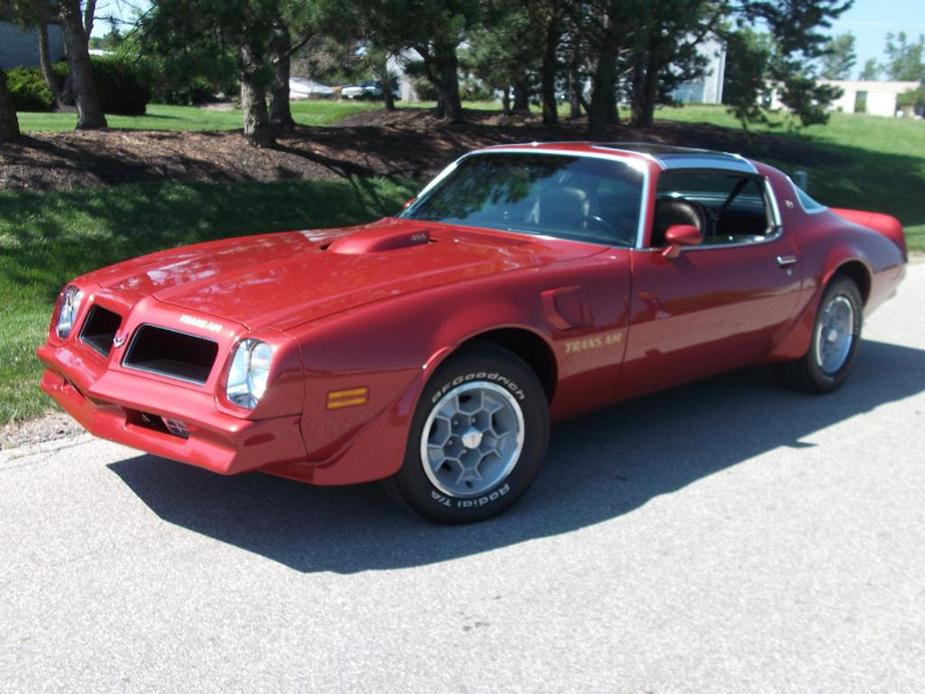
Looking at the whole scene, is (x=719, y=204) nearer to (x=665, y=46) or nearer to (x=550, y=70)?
(x=550, y=70)

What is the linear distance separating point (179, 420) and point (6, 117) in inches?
319

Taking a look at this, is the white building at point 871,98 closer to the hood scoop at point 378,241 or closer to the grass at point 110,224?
the grass at point 110,224

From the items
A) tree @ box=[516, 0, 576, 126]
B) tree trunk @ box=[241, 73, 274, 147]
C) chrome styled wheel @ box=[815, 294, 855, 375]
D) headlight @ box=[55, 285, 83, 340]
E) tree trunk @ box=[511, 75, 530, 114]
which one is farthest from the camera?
tree trunk @ box=[511, 75, 530, 114]

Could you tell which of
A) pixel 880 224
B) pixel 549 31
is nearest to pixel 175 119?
pixel 549 31

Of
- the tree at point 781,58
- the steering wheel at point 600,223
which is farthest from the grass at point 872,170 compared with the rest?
the steering wheel at point 600,223

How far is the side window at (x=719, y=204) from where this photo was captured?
5.45 meters

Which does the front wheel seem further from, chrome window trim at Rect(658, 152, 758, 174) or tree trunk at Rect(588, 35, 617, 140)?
tree trunk at Rect(588, 35, 617, 140)

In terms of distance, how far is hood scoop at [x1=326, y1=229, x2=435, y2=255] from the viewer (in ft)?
16.1

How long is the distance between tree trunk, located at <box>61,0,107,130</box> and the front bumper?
8015 millimetres

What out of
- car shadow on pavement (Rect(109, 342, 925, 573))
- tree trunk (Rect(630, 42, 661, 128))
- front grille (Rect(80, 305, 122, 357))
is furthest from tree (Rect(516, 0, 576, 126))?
front grille (Rect(80, 305, 122, 357))

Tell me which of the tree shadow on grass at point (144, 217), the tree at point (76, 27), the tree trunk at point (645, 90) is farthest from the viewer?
the tree trunk at point (645, 90)

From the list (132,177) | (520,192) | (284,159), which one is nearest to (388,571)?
(520,192)

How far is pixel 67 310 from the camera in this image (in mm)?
4766

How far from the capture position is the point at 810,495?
4.79m
